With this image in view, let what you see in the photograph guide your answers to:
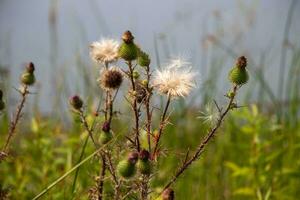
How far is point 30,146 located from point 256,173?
40.1 inches

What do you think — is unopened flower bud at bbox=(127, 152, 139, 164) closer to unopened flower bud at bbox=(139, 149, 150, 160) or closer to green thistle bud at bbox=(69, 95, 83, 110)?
unopened flower bud at bbox=(139, 149, 150, 160)

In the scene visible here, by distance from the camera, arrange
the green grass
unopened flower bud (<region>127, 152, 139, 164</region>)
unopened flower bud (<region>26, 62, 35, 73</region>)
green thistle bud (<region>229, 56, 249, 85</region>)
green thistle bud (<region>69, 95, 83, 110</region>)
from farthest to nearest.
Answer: the green grass → unopened flower bud (<region>26, 62, 35, 73</region>) → green thistle bud (<region>69, 95, 83, 110</region>) → green thistle bud (<region>229, 56, 249, 85</region>) → unopened flower bud (<region>127, 152, 139, 164</region>)

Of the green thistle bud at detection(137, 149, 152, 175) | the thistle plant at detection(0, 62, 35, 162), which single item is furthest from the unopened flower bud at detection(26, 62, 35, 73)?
the green thistle bud at detection(137, 149, 152, 175)

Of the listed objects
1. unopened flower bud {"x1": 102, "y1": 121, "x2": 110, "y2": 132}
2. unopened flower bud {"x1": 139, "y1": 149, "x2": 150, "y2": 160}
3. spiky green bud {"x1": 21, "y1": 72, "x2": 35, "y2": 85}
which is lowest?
unopened flower bud {"x1": 139, "y1": 149, "x2": 150, "y2": 160}

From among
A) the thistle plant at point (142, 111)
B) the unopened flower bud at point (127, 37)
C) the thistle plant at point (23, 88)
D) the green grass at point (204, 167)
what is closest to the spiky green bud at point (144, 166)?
the thistle plant at point (142, 111)

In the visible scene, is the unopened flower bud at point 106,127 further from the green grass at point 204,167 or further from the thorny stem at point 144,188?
the green grass at point 204,167

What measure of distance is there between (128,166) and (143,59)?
0.85 feet

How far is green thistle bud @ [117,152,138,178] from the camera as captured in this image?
114 cm

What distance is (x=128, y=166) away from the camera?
1152 millimetres

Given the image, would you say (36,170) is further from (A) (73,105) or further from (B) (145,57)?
(B) (145,57)

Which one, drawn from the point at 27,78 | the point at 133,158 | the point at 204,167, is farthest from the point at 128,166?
the point at 204,167

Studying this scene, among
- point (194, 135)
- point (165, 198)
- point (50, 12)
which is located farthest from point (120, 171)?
point (194, 135)

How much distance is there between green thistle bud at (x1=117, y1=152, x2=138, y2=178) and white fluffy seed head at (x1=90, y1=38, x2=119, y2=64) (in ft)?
1.14

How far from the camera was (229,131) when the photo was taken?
3521mm
